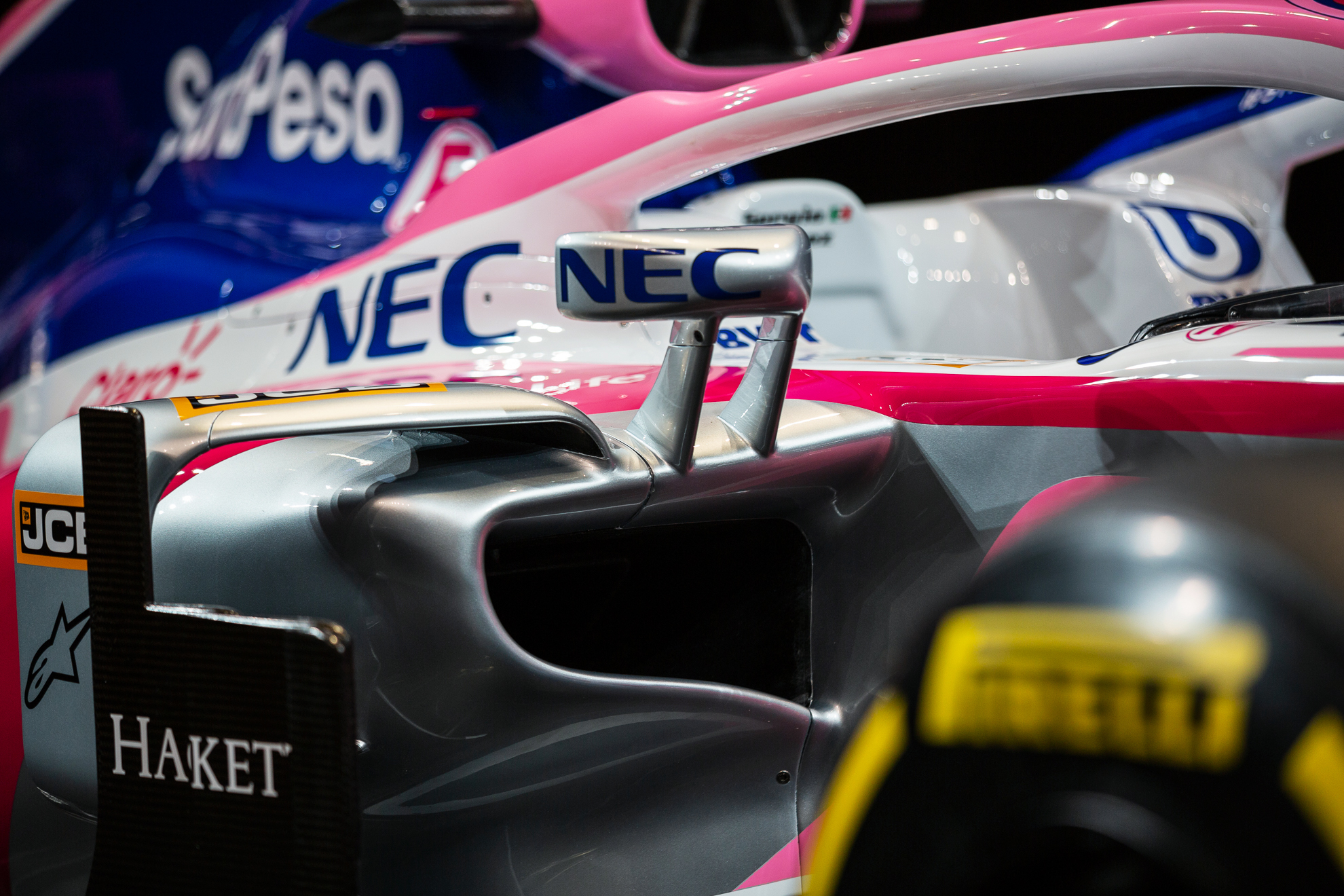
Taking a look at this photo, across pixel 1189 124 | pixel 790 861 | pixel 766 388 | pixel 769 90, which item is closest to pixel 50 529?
pixel 766 388

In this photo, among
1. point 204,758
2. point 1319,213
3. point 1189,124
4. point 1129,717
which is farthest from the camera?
point 1319,213

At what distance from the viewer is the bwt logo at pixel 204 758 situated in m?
0.85

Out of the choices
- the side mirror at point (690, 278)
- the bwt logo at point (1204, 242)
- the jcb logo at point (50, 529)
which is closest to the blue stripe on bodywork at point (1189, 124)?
the bwt logo at point (1204, 242)

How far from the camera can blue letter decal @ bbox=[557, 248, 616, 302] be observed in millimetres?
992

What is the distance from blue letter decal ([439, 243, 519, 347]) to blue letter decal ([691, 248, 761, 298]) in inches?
28.1

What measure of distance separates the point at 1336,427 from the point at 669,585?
0.58 meters

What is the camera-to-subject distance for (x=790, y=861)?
3.95 ft

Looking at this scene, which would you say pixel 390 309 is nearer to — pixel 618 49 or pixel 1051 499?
pixel 618 49

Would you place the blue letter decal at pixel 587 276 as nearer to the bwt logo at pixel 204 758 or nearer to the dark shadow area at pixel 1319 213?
the bwt logo at pixel 204 758

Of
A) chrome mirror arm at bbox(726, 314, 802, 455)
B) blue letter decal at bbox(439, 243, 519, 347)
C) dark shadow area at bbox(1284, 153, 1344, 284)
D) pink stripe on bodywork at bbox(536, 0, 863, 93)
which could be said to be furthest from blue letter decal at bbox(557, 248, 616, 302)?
dark shadow area at bbox(1284, 153, 1344, 284)

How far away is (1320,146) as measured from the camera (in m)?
2.60

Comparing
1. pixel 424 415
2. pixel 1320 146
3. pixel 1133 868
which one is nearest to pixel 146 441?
pixel 424 415

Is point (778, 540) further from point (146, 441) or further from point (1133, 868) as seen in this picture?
point (1133, 868)

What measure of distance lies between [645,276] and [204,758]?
468mm
